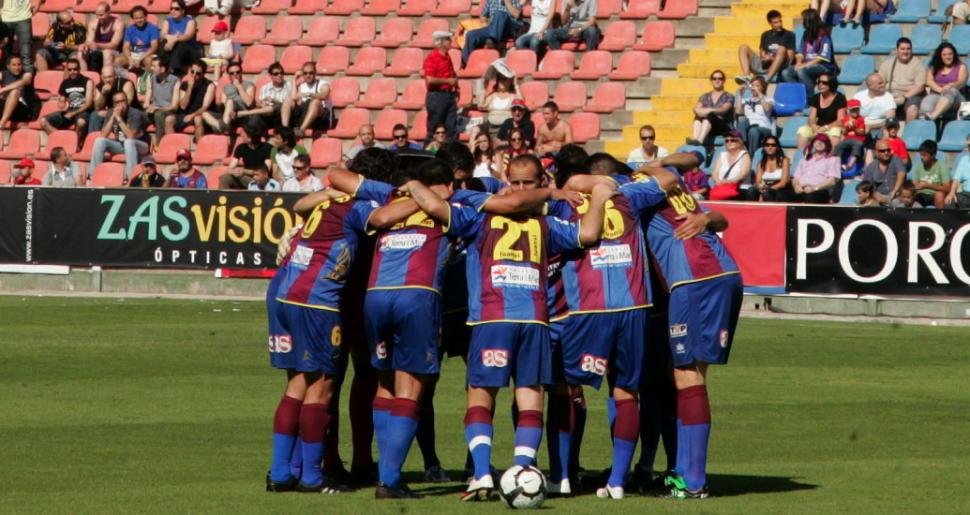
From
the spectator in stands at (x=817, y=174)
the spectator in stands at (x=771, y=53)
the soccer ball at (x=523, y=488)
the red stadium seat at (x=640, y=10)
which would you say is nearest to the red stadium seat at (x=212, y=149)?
the red stadium seat at (x=640, y=10)

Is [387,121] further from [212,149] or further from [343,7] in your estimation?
[343,7]

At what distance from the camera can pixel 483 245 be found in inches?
372

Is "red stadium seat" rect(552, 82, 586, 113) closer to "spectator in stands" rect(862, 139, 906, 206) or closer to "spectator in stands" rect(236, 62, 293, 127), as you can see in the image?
"spectator in stands" rect(236, 62, 293, 127)

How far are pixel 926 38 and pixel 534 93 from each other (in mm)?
6050

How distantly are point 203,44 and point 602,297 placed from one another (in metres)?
22.4

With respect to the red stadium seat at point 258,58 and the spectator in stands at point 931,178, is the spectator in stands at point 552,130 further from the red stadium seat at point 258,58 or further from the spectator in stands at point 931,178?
the red stadium seat at point 258,58

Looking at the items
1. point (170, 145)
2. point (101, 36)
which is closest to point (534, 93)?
point (170, 145)

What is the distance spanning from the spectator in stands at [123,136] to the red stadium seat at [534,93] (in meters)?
6.32

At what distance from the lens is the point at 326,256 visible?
9891 mm

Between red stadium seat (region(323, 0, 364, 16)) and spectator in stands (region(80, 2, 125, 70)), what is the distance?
371 cm

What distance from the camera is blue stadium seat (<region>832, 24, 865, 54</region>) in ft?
84.5

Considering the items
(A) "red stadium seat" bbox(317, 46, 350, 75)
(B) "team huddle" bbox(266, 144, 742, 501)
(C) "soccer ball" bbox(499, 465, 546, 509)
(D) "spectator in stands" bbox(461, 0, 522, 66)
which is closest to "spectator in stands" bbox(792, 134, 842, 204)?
(D) "spectator in stands" bbox(461, 0, 522, 66)

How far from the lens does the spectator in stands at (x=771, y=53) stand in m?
25.4

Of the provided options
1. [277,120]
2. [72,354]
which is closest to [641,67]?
[277,120]
